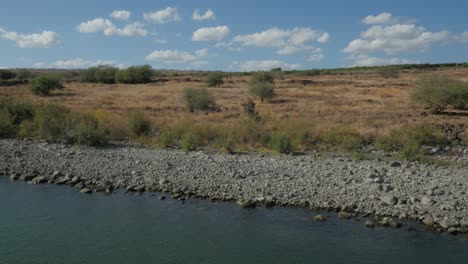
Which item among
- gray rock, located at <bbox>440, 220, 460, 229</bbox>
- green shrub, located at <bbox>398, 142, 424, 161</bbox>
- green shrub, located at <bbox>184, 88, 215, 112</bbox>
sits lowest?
gray rock, located at <bbox>440, 220, 460, 229</bbox>

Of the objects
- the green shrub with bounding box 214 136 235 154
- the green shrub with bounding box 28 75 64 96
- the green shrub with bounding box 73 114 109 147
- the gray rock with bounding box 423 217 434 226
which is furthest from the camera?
the green shrub with bounding box 28 75 64 96

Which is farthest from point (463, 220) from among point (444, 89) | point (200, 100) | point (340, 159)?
point (200, 100)

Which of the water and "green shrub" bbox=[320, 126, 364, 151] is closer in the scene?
the water

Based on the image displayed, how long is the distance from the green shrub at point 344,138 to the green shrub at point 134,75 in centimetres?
5587

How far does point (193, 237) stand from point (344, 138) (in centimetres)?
1220

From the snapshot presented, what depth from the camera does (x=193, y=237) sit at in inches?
478

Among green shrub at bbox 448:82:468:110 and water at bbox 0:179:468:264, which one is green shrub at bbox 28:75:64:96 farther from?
green shrub at bbox 448:82:468:110

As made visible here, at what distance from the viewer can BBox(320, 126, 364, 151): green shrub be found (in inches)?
854

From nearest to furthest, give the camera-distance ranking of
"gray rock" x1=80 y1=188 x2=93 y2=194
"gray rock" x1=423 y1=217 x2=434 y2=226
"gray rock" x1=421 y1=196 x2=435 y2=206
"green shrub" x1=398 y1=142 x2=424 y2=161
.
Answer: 1. "gray rock" x1=423 y1=217 x2=434 y2=226
2. "gray rock" x1=421 y1=196 x2=435 y2=206
3. "gray rock" x1=80 y1=188 x2=93 y2=194
4. "green shrub" x1=398 y1=142 x2=424 y2=161

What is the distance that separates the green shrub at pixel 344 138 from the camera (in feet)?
71.2

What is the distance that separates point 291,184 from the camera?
619 inches

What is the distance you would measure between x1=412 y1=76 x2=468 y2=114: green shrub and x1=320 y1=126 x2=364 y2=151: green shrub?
11.5 m

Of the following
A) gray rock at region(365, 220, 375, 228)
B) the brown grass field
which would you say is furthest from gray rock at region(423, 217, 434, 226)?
the brown grass field

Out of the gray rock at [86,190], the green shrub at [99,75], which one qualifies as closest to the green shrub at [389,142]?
the gray rock at [86,190]
